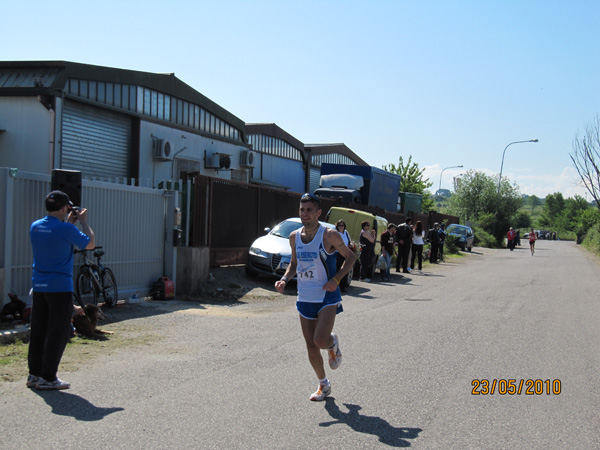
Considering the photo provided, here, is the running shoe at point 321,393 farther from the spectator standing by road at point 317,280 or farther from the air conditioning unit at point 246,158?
the air conditioning unit at point 246,158

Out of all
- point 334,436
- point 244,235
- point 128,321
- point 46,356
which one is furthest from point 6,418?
point 244,235

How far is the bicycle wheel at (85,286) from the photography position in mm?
10296

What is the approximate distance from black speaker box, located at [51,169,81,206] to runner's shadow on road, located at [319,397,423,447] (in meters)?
5.95

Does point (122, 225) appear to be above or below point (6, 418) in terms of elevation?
above

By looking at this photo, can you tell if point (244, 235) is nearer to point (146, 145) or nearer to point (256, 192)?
point (256, 192)

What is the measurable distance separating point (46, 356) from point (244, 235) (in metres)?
12.1

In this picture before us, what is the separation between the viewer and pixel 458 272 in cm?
2334

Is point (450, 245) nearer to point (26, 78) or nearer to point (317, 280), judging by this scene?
point (26, 78)

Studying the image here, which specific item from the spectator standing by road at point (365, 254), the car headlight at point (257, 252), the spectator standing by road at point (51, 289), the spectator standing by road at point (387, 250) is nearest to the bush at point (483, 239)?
the spectator standing by road at point (387, 250)

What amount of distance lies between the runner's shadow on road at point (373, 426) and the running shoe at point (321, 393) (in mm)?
163

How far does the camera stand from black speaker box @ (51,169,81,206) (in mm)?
9359

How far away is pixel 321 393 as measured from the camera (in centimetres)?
552

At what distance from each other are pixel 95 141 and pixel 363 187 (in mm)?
12379
